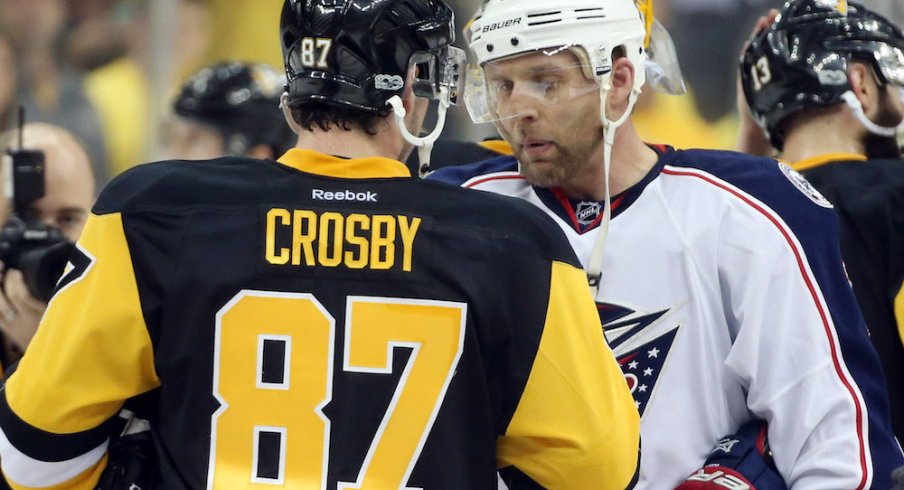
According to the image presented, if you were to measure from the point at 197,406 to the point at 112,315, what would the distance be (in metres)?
0.16

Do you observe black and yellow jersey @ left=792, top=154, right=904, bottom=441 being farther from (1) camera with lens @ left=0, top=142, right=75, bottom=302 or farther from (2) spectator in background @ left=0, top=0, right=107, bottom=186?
(2) spectator in background @ left=0, top=0, right=107, bottom=186

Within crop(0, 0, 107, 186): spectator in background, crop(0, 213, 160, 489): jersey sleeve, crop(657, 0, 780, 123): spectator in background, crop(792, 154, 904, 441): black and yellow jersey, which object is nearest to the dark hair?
crop(0, 213, 160, 489): jersey sleeve

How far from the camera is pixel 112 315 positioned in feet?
5.44

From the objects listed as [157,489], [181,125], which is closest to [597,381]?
[157,489]

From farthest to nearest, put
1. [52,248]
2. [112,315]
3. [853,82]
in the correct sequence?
1. [853,82]
2. [52,248]
3. [112,315]

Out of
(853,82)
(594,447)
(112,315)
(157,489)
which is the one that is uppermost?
(853,82)

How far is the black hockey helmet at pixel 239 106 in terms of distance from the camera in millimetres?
3775

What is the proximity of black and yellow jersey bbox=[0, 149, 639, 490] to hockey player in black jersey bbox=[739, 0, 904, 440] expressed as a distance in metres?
0.89

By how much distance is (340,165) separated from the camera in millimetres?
1714

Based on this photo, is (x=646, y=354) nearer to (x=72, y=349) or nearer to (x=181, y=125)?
(x=72, y=349)

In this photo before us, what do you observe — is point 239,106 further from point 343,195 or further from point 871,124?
point 343,195

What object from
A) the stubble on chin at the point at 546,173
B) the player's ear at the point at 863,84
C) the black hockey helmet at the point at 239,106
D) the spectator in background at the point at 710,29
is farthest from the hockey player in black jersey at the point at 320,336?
the spectator in background at the point at 710,29

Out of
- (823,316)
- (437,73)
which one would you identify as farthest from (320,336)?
(823,316)

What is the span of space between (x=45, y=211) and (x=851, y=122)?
180 centimetres
